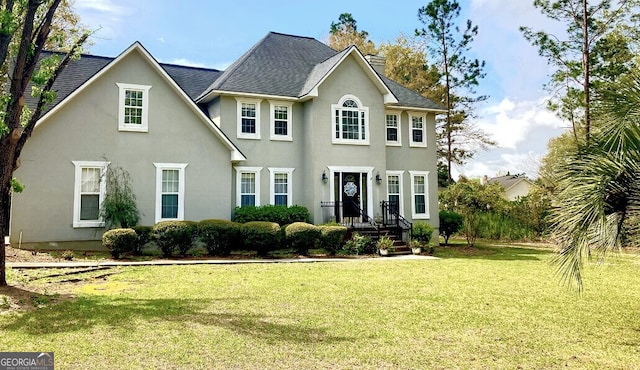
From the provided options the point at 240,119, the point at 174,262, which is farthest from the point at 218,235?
the point at 240,119

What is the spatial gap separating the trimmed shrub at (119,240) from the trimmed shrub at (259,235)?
3.53m

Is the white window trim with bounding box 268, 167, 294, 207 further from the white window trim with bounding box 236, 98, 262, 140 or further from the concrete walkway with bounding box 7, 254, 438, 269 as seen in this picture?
the concrete walkway with bounding box 7, 254, 438, 269

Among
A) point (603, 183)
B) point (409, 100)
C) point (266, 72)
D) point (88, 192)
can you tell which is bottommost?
point (603, 183)

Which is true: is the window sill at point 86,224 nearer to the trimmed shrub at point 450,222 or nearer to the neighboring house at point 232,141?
the neighboring house at point 232,141

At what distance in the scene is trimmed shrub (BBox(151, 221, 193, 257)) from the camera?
48.5 feet

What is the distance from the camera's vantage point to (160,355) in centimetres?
541

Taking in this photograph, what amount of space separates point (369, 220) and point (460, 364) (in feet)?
47.9

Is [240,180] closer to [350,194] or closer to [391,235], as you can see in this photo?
[350,194]

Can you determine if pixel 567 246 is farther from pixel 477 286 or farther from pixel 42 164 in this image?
pixel 42 164

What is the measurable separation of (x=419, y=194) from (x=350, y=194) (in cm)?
431

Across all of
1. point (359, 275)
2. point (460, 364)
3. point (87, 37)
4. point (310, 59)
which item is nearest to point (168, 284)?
point (359, 275)

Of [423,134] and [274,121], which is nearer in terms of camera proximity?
[274,121]

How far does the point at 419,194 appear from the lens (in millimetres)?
22578

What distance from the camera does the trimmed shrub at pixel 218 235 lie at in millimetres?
15414
